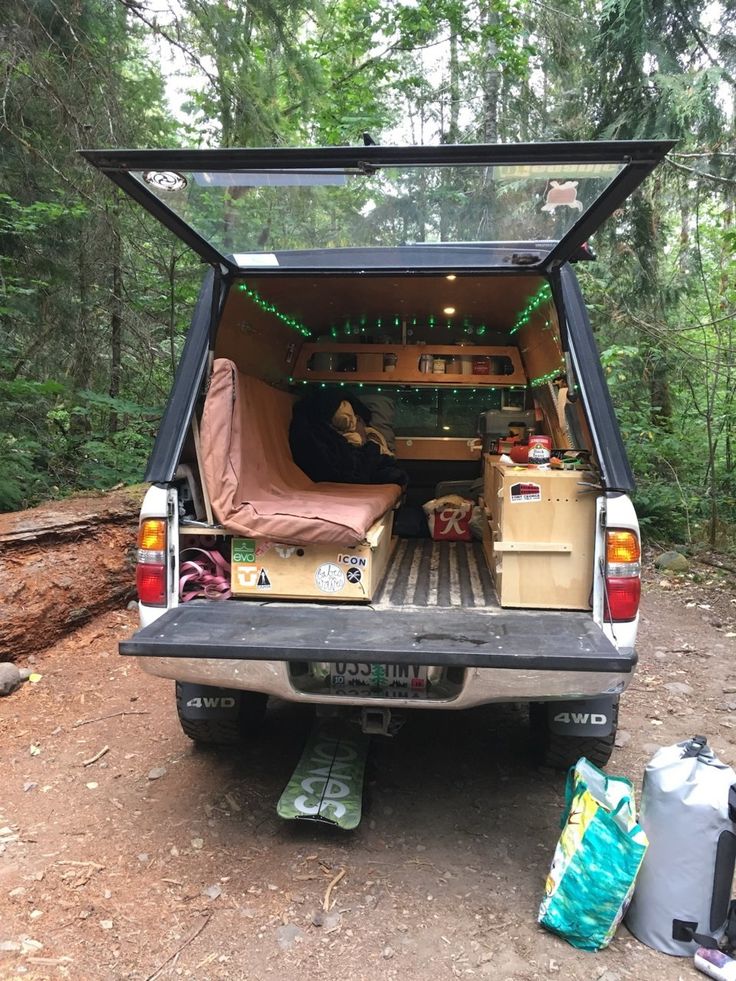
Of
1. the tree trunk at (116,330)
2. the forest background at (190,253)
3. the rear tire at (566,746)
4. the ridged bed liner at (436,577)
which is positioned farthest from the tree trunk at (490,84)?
the rear tire at (566,746)

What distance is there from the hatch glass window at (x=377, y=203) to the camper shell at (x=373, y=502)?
0.01m

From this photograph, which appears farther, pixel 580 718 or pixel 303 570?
pixel 303 570

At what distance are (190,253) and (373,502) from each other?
18.2 ft

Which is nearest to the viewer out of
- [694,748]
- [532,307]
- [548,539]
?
[694,748]

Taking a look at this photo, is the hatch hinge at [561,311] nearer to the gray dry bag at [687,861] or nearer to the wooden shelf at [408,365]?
the gray dry bag at [687,861]

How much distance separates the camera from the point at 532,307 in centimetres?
454

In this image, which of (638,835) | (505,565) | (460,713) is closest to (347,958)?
(638,835)

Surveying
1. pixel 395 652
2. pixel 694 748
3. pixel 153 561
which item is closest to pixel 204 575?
pixel 153 561

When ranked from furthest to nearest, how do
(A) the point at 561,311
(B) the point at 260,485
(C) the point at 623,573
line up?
(B) the point at 260,485 < (A) the point at 561,311 < (C) the point at 623,573

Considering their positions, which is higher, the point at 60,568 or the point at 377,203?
the point at 377,203

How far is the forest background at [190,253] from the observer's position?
19.2 ft

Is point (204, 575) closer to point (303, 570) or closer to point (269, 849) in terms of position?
point (303, 570)

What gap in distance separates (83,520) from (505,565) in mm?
3339

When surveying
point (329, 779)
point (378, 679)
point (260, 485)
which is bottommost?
point (329, 779)
